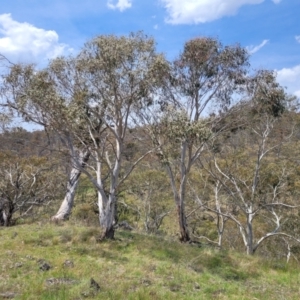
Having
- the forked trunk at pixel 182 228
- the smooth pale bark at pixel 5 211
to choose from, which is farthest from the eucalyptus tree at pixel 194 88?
the smooth pale bark at pixel 5 211

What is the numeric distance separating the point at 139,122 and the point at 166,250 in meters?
5.43

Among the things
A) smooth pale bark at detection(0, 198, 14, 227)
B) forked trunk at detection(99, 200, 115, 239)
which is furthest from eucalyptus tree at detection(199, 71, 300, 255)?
smooth pale bark at detection(0, 198, 14, 227)

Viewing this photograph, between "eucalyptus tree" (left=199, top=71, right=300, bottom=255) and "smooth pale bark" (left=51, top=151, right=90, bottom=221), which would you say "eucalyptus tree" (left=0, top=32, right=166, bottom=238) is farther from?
"eucalyptus tree" (left=199, top=71, right=300, bottom=255)

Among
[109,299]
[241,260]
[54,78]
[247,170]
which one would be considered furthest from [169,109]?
[247,170]

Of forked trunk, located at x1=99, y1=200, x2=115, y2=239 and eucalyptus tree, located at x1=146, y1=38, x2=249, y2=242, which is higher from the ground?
eucalyptus tree, located at x1=146, y1=38, x2=249, y2=242

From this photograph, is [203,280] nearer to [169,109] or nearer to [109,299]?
[109,299]

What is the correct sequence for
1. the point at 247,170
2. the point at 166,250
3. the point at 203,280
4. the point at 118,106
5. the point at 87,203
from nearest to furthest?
the point at 203,280 < the point at 166,250 < the point at 118,106 < the point at 247,170 < the point at 87,203

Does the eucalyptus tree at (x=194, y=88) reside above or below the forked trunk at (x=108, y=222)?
above

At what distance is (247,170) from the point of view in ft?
81.6

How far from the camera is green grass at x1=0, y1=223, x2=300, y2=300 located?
734 centimetres

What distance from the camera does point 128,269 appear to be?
9.50 metres

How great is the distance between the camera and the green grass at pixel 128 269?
7340 mm

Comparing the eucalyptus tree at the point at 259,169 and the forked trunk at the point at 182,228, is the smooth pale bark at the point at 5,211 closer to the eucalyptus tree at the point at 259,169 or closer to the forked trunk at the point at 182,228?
the forked trunk at the point at 182,228

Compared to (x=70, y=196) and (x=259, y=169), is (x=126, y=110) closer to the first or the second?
(x=70, y=196)
